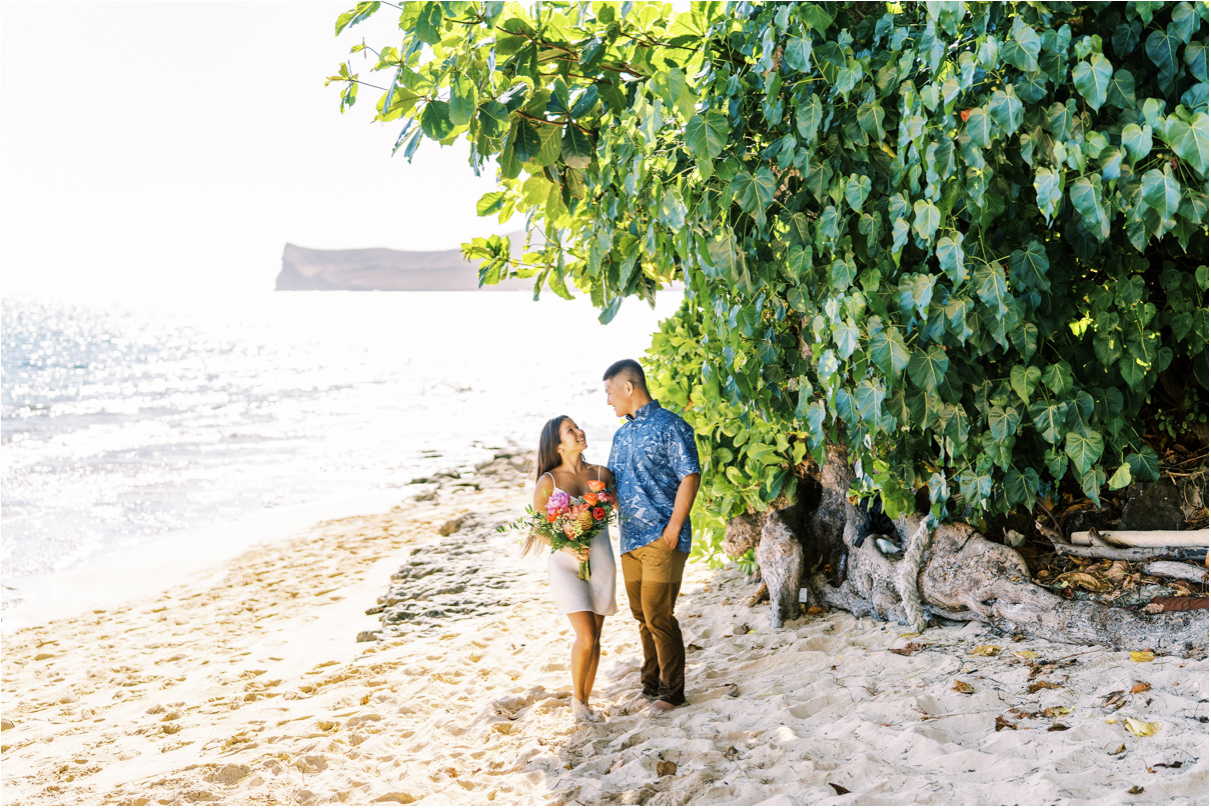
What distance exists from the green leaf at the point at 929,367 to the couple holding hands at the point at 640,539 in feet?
4.05

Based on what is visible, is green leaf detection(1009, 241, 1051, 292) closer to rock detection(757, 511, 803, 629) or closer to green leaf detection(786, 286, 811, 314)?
green leaf detection(786, 286, 811, 314)

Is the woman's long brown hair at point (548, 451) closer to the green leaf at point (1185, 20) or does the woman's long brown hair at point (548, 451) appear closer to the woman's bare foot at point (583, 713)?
the woman's bare foot at point (583, 713)

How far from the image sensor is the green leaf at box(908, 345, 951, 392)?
3463 millimetres

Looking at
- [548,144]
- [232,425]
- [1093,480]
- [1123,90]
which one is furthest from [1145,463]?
[232,425]

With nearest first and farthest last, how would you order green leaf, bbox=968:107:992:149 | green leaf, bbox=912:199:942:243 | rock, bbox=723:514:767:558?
green leaf, bbox=968:107:992:149 < green leaf, bbox=912:199:942:243 < rock, bbox=723:514:767:558

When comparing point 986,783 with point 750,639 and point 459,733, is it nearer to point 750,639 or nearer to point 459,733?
point 750,639

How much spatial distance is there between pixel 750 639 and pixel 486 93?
3.50 m

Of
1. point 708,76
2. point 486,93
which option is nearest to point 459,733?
point 486,93

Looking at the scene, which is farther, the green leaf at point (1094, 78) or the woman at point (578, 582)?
the woman at point (578, 582)

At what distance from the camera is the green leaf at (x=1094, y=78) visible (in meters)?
2.71

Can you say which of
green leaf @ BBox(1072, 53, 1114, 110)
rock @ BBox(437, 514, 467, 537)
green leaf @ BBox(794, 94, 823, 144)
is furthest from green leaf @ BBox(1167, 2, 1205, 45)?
rock @ BBox(437, 514, 467, 537)

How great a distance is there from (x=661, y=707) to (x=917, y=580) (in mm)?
1554

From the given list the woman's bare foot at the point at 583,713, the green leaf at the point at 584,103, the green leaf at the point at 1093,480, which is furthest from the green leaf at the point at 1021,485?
the green leaf at the point at 584,103

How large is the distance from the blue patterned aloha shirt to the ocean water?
9.67 m
